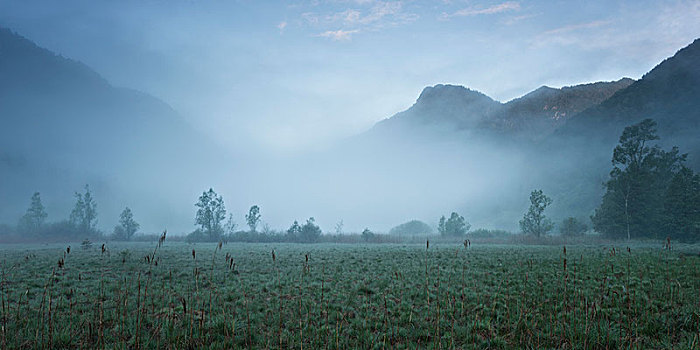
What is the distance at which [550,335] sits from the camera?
675 centimetres

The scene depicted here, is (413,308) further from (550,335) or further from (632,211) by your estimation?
(632,211)

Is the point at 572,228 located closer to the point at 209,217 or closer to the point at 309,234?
the point at 309,234

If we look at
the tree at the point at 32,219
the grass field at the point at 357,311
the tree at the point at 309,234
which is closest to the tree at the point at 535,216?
the tree at the point at 309,234

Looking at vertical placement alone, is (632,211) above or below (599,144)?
below

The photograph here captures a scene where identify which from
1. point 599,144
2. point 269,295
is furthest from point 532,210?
point 599,144

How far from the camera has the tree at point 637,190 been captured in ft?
146

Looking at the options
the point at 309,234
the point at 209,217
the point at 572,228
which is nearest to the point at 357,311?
the point at 309,234

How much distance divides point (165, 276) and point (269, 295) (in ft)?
23.3

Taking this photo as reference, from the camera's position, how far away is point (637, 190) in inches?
1791

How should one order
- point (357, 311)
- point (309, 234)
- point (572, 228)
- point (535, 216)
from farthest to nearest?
point (309, 234) → point (572, 228) → point (535, 216) → point (357, 311)

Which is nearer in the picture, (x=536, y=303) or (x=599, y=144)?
(x=536, y=303)

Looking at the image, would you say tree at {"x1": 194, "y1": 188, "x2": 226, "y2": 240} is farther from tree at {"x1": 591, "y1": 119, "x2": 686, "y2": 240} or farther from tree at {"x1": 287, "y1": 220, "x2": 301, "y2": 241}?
tree at {"x1": 591, "y1": 119, "x2": 686, "y2": 240}

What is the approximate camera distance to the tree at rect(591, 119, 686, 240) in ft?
146

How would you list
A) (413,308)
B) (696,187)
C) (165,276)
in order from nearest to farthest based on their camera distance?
(413,308), (165,276), (696,187)
